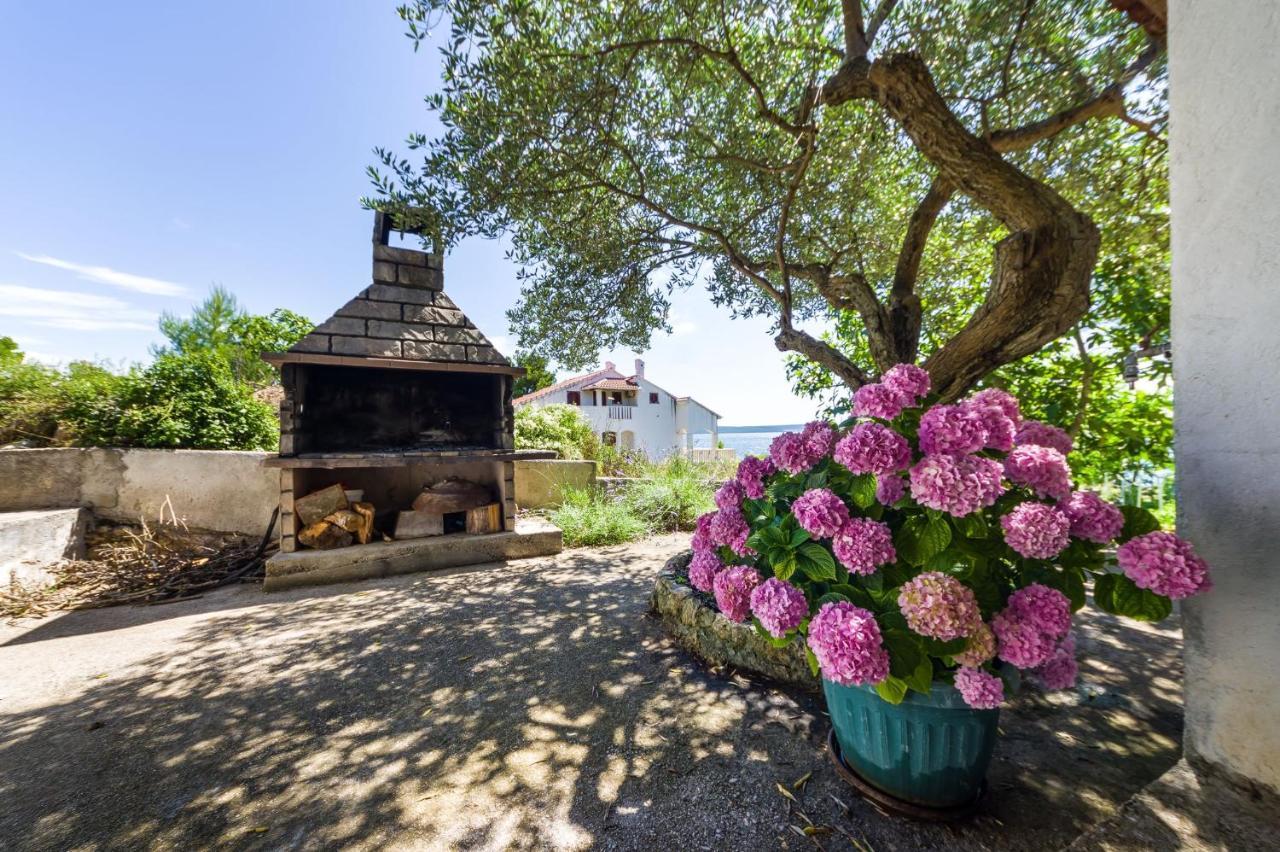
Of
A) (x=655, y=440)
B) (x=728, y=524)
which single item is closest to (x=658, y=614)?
(x=728, y=524)

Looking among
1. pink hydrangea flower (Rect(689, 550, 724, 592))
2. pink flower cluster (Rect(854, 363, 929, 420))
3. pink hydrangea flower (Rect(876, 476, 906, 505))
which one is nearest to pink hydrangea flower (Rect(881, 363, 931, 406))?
pink flower cluster (Rect(854, 363, 929, 420))

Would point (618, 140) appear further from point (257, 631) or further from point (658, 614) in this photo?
point (257, 631)

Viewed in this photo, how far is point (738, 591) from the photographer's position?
145cm

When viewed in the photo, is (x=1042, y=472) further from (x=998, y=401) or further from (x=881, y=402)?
(x=881, y=402)

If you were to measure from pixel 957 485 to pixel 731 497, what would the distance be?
781 mm

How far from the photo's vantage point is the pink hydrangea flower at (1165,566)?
0.98 metres

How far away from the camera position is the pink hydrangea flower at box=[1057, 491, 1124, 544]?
3.57 feet

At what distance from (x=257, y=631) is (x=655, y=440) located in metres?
23.9

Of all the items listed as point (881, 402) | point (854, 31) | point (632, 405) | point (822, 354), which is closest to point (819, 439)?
point (881, 402)

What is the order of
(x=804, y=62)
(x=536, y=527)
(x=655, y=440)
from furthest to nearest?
(x=655, y=440)
(x=536, y=527)
(x=804, y=62)

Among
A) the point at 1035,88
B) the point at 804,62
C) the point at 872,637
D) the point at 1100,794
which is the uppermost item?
the point at 804,62

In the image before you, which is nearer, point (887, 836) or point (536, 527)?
point (887, 836)

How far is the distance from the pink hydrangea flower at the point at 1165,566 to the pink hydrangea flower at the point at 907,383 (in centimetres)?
56

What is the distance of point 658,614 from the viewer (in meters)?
2.71
